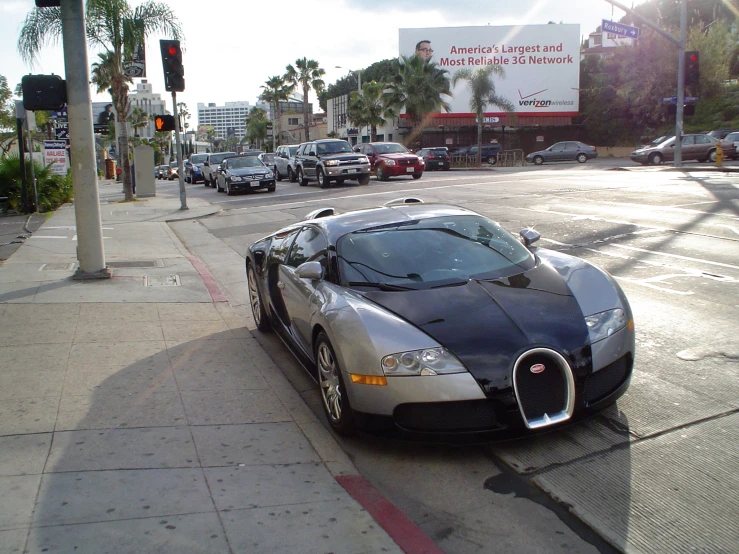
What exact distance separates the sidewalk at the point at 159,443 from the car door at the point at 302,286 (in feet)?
1.71

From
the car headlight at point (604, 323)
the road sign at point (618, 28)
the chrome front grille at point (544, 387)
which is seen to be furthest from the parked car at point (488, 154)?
the chrome front grille at point (544, 387)

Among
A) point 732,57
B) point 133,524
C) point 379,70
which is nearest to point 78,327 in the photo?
point 133,524

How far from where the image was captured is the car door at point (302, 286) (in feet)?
17.8

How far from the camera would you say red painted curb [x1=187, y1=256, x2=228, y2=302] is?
923 cm

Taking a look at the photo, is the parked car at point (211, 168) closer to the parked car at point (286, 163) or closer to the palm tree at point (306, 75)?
the parked car at point (286, 163)

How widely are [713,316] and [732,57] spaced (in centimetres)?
5306

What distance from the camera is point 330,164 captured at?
86.4ft

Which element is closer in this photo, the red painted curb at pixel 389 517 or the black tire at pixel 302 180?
the red painted curb at pixel 389 517

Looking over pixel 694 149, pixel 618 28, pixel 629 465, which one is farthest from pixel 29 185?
pixel 694 149

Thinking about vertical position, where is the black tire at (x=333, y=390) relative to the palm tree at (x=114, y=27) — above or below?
below

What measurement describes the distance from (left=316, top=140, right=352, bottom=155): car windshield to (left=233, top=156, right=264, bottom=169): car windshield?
2477mm

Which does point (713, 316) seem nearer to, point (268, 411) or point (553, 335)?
point (553, 335)

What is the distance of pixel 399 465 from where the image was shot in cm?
436

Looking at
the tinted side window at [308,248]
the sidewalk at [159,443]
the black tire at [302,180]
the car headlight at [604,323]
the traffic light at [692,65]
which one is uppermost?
the traffic light at [692,65]
